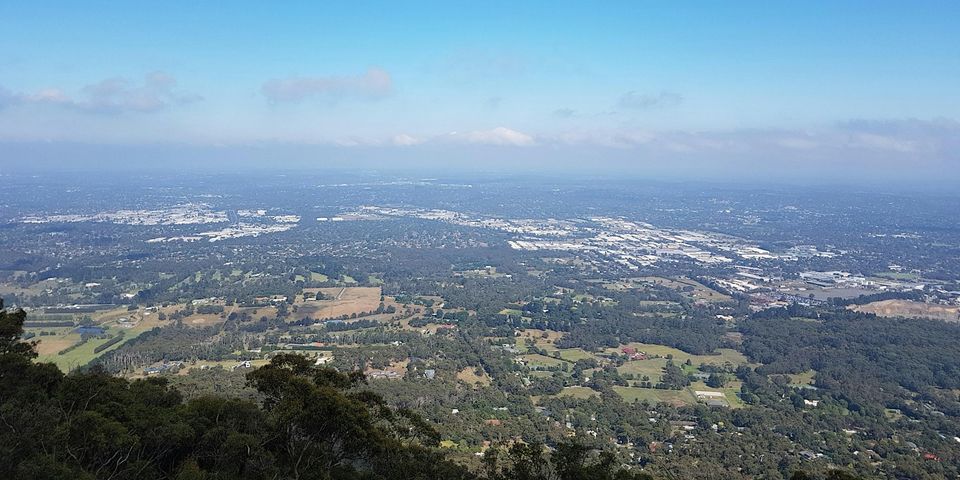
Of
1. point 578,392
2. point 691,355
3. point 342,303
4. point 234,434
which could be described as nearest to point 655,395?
point 578,392

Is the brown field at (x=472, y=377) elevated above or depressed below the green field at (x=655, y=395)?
below

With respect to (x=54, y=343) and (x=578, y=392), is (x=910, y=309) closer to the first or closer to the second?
(x=578, y=392)

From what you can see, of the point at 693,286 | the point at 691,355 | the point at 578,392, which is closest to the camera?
the point at 578,392

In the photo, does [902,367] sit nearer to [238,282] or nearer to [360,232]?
[238,282]

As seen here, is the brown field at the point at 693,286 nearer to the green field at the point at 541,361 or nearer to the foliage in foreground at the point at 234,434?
the green field at the point at 541,361

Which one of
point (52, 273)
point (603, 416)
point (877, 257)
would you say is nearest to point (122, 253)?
point (52, 273)

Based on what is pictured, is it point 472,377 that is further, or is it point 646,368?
point 646,368

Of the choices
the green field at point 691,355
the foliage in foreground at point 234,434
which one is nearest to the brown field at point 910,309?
the green field at point 691,355
